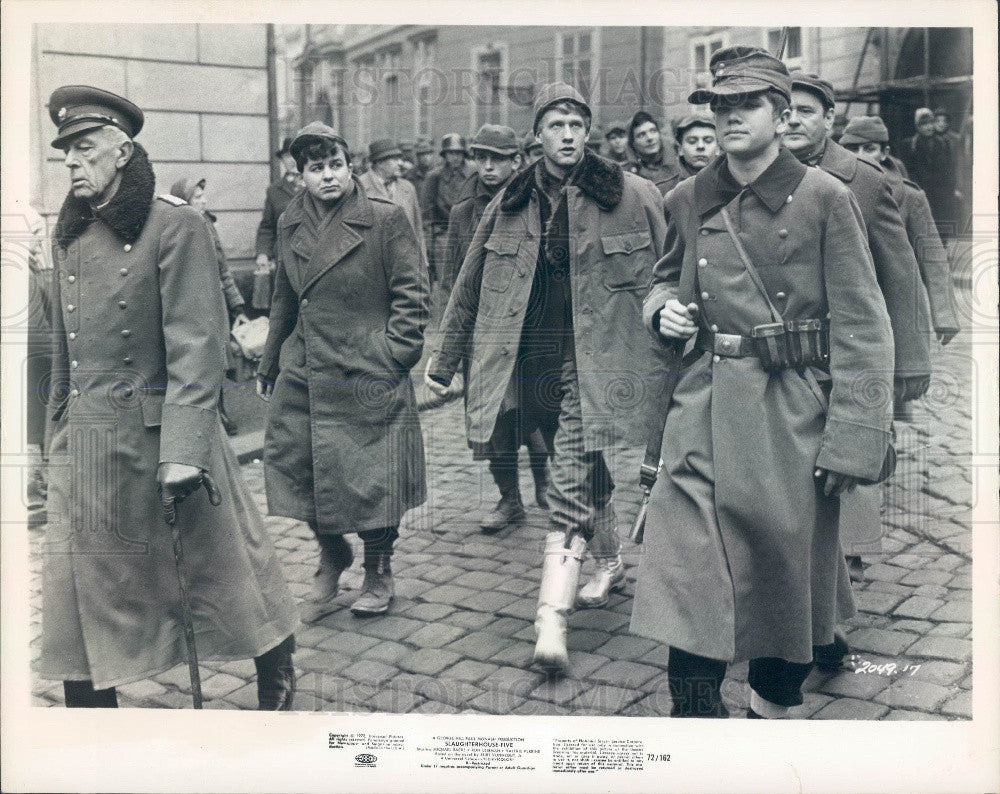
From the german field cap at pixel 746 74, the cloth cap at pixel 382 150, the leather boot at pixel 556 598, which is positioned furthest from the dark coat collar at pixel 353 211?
the german field cap at pixel 746 74

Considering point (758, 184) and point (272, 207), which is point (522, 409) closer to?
point (758, 184)

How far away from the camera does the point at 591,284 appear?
18.3ft

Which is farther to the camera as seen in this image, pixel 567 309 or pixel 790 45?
pixel 567 309

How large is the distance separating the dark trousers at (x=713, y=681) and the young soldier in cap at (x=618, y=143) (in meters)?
2.44

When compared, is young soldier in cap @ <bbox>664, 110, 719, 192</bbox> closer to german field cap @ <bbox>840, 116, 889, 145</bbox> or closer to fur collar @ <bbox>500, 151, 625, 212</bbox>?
german field cap @ <bbox>840, 116, 889, 145</bbox>

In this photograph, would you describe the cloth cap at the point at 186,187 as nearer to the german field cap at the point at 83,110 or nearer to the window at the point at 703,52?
the german field cap at the point at 83,110

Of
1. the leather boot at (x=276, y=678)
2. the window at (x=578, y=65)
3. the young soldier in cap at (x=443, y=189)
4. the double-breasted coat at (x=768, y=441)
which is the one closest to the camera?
the double-breasted coat at (x=768, y=441)

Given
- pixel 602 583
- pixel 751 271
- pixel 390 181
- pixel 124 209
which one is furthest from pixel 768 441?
pixel 390 181

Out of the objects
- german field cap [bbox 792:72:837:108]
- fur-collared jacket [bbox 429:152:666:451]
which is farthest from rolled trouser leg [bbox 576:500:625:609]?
german field cap [bbox 792:72:837:108]

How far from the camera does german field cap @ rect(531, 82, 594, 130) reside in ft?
17.3

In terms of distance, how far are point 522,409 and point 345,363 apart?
887mm

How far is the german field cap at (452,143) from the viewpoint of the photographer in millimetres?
5912

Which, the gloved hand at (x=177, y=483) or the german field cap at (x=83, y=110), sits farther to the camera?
the german field cap at (x=83, y=110)

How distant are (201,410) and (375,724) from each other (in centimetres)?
144
